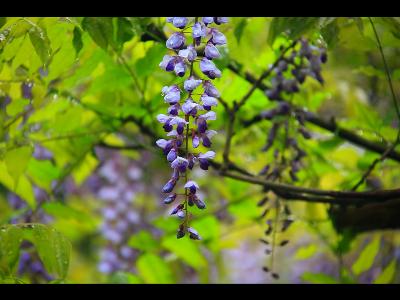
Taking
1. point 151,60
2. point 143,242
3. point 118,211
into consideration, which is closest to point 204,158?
point 151,60

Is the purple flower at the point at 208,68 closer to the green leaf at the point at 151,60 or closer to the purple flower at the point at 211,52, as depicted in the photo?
the purple flower at the point at 211,52

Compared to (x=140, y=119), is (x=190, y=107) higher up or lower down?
lower down

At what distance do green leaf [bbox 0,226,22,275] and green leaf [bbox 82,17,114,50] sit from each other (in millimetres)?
446

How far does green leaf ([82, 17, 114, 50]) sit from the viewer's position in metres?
1.56

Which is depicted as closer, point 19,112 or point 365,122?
point 19,112

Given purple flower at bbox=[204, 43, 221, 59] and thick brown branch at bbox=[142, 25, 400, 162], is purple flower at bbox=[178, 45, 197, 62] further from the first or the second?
thick brown branch at bbox=[142, 25, 400, 162]

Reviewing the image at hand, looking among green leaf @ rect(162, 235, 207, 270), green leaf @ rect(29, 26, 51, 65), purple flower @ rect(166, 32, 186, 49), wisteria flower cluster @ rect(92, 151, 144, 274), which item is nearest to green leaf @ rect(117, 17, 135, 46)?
green leaf @ rect(29, 26, 51, 65)

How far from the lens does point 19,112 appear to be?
74.0 inches

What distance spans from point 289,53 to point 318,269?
9.98ft

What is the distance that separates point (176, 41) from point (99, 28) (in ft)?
1.03

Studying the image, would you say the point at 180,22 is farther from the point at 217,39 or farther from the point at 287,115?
the point at 287,115

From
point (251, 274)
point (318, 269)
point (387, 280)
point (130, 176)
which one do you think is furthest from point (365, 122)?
point (251, 274)

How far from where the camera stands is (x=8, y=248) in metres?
1.46
